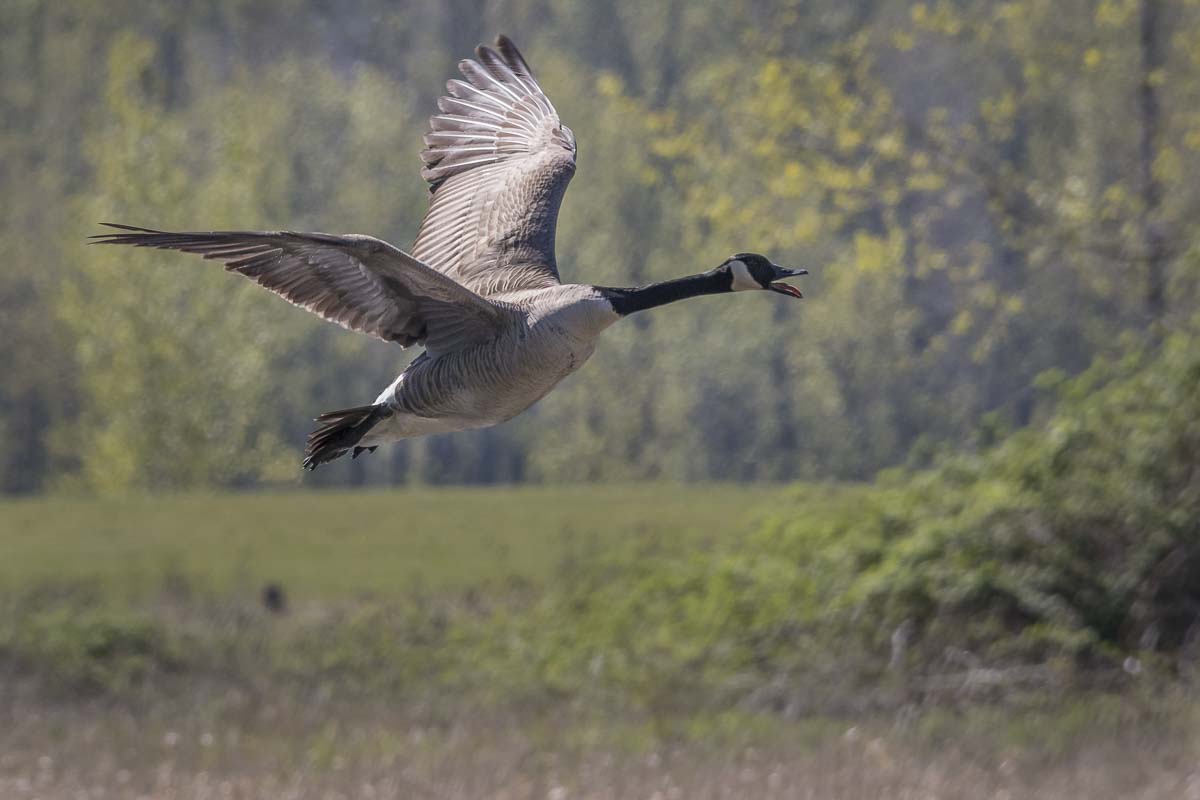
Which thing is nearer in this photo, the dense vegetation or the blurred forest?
the dense vegetation

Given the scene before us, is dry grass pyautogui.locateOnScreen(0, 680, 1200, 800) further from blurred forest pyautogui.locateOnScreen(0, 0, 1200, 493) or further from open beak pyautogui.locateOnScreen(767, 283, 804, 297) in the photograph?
blurred forest pyautogui.locateOnScreen(0, 0, 1200, 493)

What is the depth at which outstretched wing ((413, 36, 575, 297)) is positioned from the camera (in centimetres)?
712

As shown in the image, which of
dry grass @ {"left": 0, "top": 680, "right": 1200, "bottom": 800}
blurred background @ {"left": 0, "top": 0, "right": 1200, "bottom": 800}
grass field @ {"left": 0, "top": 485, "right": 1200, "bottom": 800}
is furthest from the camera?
blurred background @ {"left": 0, "top": 0, "right": 1200, "bottom": 800}

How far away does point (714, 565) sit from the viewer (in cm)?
1292

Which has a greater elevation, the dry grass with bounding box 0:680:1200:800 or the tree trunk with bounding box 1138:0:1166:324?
the tree trunk with bounding box 1138:0:1166:324

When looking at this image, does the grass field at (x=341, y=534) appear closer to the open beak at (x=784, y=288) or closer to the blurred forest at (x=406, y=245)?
the blurred forest at (x=406, y=245)

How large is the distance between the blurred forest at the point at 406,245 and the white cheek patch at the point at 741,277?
1257 centimetres

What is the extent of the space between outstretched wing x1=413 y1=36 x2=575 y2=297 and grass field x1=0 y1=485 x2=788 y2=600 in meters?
6.07

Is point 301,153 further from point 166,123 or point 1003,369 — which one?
point 1003,369

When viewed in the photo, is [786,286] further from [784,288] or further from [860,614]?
[860,614]

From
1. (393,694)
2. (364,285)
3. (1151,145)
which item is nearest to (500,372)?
(364,285)

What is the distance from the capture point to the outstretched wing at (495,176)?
712cm

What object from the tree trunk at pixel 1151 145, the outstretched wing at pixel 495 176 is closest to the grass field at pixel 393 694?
the tree trunk at pixel 1151 145

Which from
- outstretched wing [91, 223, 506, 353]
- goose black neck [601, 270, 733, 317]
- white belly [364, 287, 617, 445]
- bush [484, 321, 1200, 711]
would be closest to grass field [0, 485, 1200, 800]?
bush [484, 321, 1200, 711]
